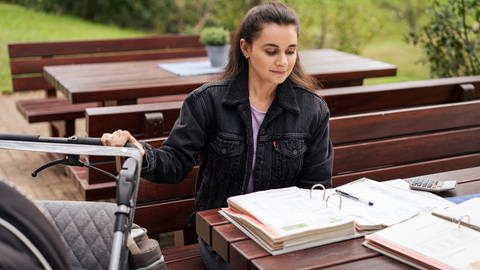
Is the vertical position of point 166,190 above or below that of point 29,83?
above

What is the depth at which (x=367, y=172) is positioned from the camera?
12.7ft

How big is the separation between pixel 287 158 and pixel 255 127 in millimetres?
188

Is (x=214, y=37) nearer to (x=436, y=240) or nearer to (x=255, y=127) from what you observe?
(x=255, y=127)

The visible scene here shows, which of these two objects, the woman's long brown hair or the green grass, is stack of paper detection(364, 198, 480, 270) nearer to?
the woman's long brown hair

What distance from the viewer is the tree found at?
20.2 ft

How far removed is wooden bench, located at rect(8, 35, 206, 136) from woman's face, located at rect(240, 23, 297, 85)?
3.22 m

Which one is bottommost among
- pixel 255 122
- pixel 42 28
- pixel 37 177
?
pixel 37 177

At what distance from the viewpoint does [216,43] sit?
5.57 meters

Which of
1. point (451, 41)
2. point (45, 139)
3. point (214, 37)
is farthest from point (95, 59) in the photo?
point (45, 139)

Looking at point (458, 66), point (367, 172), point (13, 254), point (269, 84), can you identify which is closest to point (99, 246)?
point (13, 254)

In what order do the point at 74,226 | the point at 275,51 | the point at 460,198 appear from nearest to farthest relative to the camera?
1. the point at 74,226
2. the point at 460,198
3. the point at 275,51

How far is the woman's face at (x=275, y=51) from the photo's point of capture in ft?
9.60

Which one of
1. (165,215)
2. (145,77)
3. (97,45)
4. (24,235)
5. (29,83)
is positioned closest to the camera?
(24,235)

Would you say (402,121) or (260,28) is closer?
(260,28)
